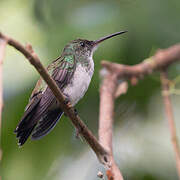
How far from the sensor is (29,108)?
8.49 feet

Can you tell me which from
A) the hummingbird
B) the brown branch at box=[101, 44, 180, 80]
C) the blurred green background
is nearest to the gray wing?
the hummingbird

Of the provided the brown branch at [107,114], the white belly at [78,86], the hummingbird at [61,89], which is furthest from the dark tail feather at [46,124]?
the brown branch at [107,114]

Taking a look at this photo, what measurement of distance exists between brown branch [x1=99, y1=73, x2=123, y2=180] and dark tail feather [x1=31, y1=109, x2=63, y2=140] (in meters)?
0.33

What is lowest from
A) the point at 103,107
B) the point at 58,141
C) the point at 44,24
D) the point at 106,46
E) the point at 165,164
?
the point at 165,164

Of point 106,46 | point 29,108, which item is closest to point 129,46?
point 106,46

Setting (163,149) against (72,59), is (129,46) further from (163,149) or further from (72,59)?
(163,149)

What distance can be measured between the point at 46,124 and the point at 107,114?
440 millimetres

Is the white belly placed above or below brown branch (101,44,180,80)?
above

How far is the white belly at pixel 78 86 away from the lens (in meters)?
2.86

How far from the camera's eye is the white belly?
9.39 ft

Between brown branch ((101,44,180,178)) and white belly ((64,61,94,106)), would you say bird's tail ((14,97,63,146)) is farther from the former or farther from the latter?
brown branch ((101,44,180,178))

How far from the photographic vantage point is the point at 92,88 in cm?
340

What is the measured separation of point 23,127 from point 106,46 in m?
1.06

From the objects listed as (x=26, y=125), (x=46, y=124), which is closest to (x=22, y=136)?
(x=26, y=125)
